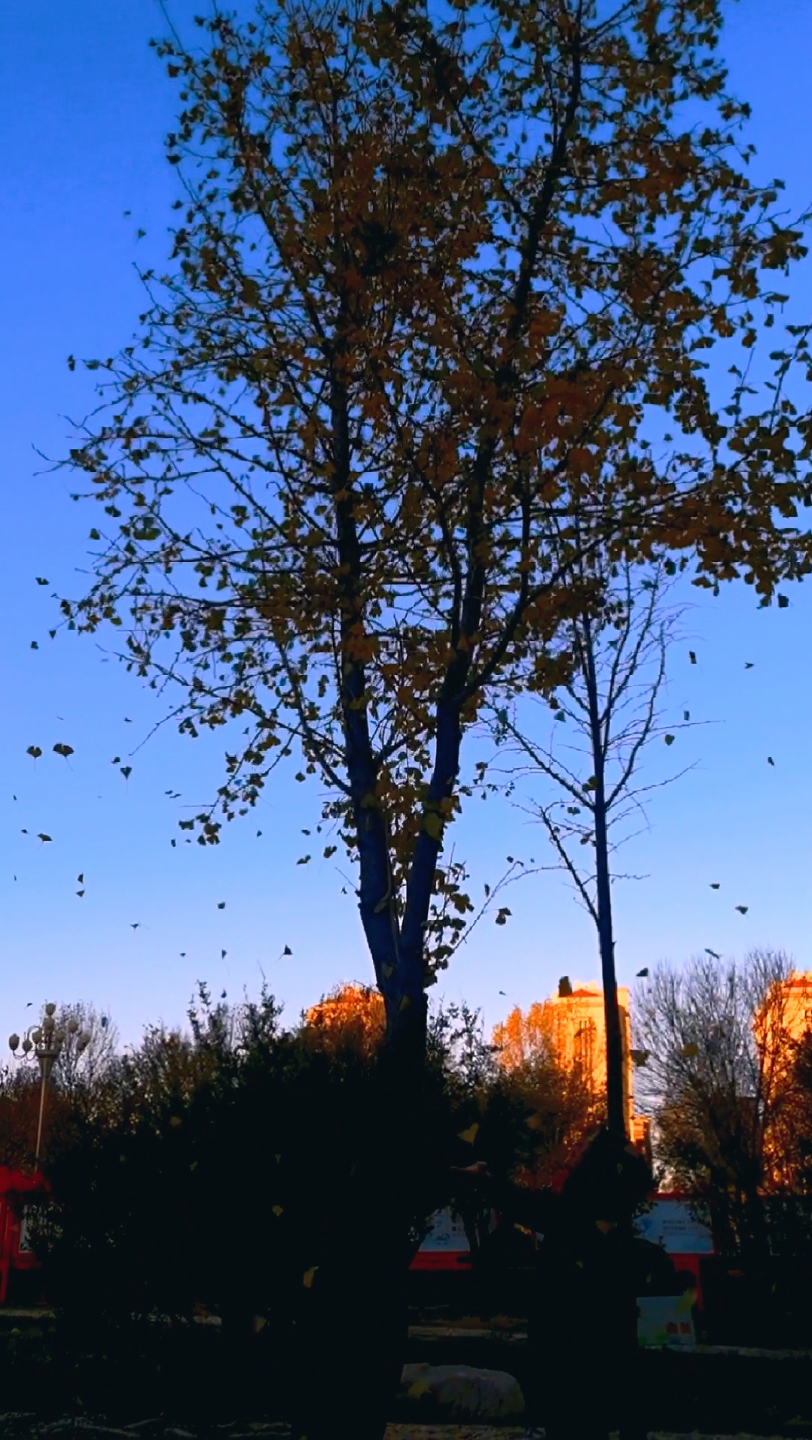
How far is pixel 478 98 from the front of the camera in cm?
888

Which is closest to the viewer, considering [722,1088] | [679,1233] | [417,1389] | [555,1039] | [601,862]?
[417,1389]

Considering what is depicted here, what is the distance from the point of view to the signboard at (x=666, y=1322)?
9559 mm

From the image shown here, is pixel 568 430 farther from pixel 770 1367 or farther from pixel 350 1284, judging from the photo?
pixel 770 1367

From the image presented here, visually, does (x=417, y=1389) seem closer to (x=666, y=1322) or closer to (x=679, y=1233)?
(x=666, y=1322)

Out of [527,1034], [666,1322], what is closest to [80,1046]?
[527,1034]

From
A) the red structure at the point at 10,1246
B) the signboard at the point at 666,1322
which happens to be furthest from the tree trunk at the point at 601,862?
the red structure at the point at 10,1246

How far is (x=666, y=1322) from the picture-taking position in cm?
1050

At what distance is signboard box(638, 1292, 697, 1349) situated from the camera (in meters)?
9.56

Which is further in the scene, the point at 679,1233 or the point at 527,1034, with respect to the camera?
the point at 527,1034

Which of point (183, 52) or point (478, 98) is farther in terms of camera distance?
point (183, 52)

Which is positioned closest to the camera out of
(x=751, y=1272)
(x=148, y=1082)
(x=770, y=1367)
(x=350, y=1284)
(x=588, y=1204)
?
(x=588, y=1204)

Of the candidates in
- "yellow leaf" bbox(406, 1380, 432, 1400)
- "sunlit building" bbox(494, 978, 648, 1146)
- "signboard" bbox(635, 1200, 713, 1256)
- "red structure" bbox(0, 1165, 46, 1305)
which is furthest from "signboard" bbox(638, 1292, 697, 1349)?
"sunlit building" bbox(494, 978, 648, 1146)

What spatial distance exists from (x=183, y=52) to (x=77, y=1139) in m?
7.76

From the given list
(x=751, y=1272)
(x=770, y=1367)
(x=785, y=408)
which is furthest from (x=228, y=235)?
(x=751, y=1272)
